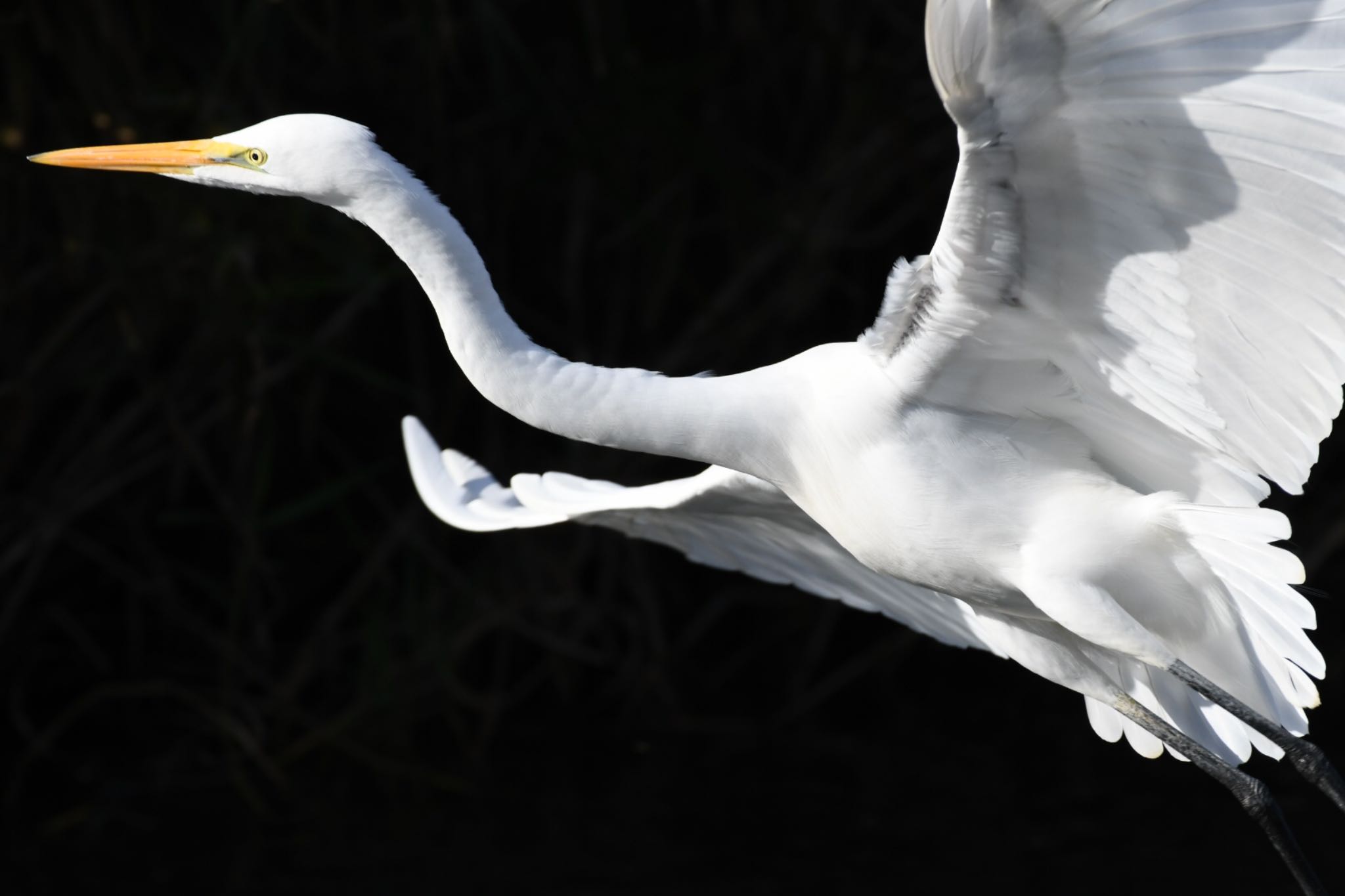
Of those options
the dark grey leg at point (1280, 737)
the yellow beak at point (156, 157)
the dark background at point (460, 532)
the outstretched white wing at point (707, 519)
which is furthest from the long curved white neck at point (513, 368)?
the dark background at point (460, 532)

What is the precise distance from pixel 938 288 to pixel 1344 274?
1.44ft

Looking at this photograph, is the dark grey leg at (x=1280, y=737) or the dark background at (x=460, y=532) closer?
the dark grey leg at (x=1280, y=737)

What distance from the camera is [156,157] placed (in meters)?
2.25

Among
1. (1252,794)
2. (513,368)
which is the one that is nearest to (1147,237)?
(513,368)

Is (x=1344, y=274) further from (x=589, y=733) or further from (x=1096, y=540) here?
(x=589, y=733)

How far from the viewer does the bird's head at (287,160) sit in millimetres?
2056

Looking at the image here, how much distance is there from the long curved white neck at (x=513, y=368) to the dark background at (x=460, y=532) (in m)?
1.66

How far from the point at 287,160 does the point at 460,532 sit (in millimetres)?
2540

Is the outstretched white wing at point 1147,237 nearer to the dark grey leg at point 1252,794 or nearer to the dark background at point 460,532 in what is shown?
the dark grey leg at point 1252,794

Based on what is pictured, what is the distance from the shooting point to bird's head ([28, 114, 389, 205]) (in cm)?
206

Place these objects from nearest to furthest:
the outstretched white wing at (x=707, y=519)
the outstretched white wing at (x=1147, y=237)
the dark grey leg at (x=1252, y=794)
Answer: the outstretched white wing at (x=1147, y=237) < the dark grey leg at (x=1252, y=794) < the outstretched white wing at (x=707, y=519)

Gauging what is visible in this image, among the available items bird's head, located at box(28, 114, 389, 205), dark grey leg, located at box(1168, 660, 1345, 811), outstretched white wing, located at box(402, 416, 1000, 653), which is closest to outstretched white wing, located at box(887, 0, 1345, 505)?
dark grey leg, located at box(1168, 660, 1345, 811)

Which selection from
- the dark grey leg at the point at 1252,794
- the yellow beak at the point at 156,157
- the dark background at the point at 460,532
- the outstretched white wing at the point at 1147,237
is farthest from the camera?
the dark background at the point at 460,532

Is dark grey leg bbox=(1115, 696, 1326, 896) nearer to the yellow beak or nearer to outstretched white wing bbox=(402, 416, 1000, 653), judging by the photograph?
outstretched white wing bbox=(402, 416, 1000, 653)
